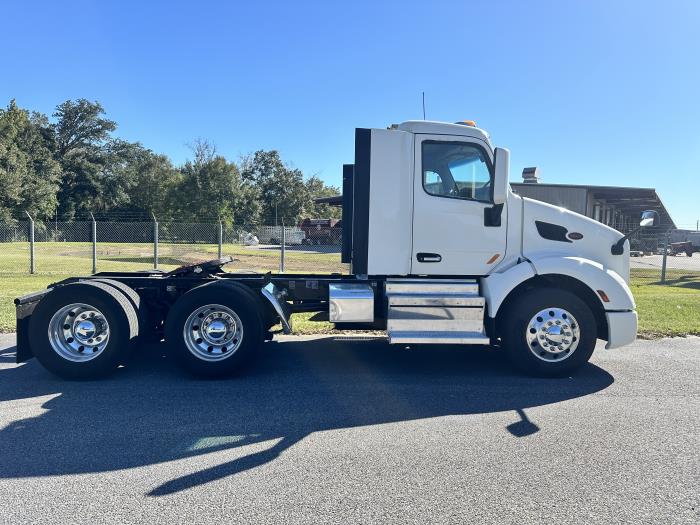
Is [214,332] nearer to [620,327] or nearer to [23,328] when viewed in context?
[23,328]

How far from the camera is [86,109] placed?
6462cm

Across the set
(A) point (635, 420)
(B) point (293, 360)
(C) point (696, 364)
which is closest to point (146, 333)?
(B) point (293, 360)

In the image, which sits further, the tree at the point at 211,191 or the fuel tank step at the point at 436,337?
the tree at the point at 211,191

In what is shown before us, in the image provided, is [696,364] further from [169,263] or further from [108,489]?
[169,263]

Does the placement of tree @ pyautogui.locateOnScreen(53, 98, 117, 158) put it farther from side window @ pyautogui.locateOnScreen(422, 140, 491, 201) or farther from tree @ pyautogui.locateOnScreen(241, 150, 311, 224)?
side window @ pyautogui.locateOnScreen(422, 140, 491, 201)

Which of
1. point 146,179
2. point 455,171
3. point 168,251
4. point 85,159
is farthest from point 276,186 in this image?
point 455,171

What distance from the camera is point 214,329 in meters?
5.52

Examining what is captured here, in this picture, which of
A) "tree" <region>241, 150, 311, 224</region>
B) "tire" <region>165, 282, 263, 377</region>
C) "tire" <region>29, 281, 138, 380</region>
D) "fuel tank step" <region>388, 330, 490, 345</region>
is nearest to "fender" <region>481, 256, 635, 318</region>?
"fuel tank step" <region>388, 330, 490, 345</region>

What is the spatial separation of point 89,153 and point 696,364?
2779 inches

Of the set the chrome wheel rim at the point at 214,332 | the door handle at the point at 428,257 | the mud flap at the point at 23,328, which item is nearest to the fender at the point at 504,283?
the door handle at the point at 428,257

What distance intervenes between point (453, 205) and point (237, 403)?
10.5ft

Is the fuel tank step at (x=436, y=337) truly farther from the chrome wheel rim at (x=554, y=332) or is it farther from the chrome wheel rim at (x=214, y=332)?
the chrome wheel rim at (x=214, y=332)

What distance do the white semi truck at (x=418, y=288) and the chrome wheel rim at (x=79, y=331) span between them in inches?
0.4

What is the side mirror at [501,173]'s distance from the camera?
18.1ft
